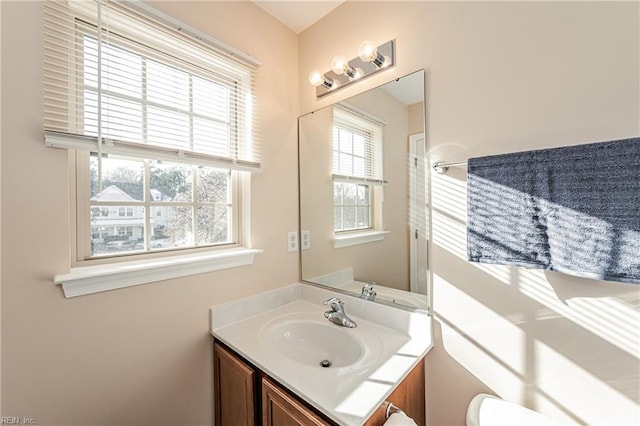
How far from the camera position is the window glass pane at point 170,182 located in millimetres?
1140

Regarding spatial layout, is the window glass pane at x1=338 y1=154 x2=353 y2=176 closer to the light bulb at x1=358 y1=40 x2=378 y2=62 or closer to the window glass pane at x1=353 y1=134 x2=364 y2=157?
the window glass pane at x1=353 y1=134 x2=364 y2=157

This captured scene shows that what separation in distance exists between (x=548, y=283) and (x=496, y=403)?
465 mm

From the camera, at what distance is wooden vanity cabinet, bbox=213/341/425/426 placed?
854 mm

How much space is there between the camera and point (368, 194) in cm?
138

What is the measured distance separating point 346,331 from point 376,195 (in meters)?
0.69

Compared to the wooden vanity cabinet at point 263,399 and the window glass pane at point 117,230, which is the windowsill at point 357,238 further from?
the window glass pane at point 117,230

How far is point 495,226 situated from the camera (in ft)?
3.07

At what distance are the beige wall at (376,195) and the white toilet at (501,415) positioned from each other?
1.62 ft

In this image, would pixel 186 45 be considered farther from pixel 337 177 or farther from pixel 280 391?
A: pixel 280 391

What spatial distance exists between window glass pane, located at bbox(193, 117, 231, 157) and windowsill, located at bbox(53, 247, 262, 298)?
0.51 meters

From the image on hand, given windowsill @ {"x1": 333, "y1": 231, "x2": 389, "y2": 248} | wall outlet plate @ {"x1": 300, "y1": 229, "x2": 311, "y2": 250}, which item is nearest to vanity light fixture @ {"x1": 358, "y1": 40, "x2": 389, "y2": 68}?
windowsill @ {"x1": 333, "y1": 231, "x2": 389, "y2": 248}

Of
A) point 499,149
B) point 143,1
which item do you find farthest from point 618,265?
point 143,1

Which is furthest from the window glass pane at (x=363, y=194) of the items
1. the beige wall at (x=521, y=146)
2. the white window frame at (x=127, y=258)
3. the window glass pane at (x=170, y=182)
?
the window glass pane at (x=170, y=182)

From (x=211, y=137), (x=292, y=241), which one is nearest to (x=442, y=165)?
(x=292, y=241)
